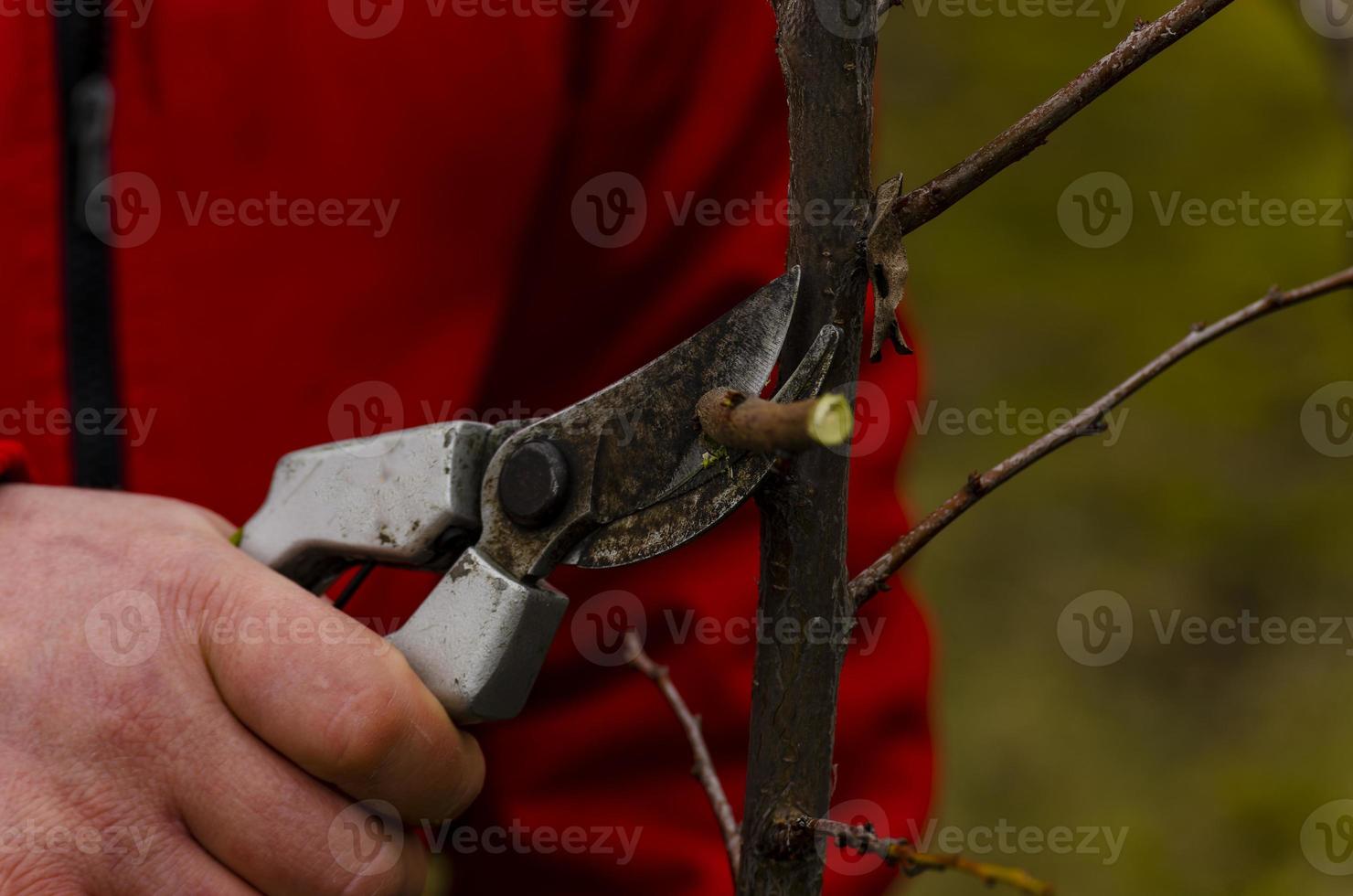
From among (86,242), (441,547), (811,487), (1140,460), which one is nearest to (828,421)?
(811,487)

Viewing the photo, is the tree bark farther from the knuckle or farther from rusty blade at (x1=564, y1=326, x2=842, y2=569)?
the knuckle

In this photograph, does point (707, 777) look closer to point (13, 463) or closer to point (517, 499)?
point (517, 499)

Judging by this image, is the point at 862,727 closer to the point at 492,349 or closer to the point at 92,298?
the point at 492,349

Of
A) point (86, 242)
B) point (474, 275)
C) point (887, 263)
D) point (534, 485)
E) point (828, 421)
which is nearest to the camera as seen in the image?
point (828, 421)

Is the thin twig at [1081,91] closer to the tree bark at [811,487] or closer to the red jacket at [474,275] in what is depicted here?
the tree bark at [811,487]

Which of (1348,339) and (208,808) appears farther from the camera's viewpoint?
(1348,339)

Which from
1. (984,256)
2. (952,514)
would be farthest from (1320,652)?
(952,514)
